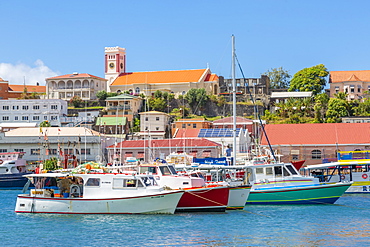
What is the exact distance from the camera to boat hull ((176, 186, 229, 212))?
36000mm

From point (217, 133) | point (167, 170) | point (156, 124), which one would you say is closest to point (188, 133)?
point (217, 133)

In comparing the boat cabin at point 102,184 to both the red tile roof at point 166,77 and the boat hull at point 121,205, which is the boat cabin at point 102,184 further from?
the red tile roof at point 166,77

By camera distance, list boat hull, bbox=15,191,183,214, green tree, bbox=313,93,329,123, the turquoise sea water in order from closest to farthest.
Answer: the turquoise sea water < boat hull, bbox=15,191,183,214 < green tree, bbox=313,93,329,123

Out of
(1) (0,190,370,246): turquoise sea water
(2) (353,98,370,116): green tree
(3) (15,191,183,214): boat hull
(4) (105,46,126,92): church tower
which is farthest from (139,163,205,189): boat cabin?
(4) (105,46,126,92): church tower

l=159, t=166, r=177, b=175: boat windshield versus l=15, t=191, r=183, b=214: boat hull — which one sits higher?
l=159, t=166, r=177, b=175: boat windshield

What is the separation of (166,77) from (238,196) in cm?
8598

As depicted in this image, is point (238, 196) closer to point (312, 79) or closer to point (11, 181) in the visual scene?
point (11, 181)

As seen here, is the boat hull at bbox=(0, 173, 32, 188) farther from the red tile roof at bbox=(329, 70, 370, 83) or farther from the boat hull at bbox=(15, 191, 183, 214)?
the red tile roof at bbox=(329, 70, 370, 83)

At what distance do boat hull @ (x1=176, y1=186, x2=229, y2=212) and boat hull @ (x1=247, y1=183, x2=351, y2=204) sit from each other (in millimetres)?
5641

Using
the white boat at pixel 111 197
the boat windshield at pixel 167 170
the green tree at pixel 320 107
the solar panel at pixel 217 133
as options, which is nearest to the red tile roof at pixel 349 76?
the green tree at pixel 320 107

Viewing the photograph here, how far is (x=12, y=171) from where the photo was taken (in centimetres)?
6900

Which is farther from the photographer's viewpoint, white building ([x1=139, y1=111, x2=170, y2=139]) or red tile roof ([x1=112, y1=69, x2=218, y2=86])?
red tile roof ([x1=112, y1=69, x2=218, y2=86])

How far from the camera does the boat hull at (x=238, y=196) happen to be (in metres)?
37.6

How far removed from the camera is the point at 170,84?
392 ft
